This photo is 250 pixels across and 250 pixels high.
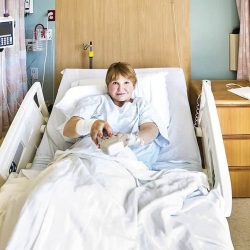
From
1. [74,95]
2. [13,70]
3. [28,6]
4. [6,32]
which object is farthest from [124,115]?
[28,6]

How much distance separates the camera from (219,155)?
1.56 metres

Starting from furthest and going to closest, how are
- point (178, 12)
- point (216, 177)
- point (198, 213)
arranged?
point (178, 12) < point (216, 177) < point (198, 213)

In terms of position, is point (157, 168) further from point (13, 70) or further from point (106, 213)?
point (13, 70)

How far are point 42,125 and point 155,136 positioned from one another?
73cm

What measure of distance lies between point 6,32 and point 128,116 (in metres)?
0.87

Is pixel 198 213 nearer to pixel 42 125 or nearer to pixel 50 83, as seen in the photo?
pixel 42 125

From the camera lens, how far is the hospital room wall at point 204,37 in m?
2.62

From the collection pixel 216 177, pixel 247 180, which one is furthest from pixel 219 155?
pixel 247 180

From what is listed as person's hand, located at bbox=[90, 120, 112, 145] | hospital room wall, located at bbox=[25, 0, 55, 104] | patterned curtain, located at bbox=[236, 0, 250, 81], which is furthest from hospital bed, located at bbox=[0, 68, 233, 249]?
patterned curtain, located at bbox=[236, 0, 250, 81]

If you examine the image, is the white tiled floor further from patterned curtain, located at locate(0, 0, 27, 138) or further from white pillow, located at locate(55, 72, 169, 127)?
patterned curtain, located at locate(0, 0, 27, 138)

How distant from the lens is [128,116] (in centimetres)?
187

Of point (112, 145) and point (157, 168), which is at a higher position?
point (112, 145)

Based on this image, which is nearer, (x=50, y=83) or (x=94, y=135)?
(x=94, y=135)

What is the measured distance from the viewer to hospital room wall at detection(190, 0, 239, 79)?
2.61 m
